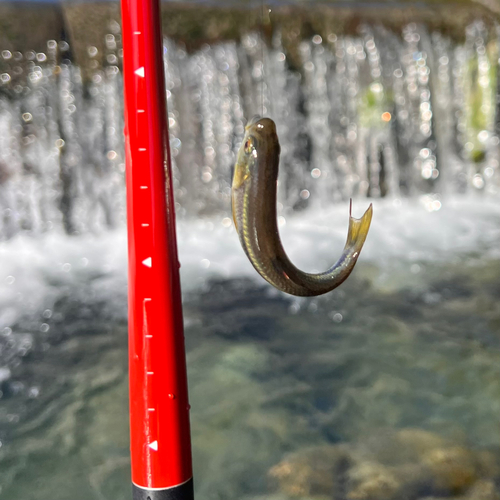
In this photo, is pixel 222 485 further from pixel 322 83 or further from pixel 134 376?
pixel 322 83

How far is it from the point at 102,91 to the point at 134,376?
645 cm

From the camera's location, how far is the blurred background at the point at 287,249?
113 inches

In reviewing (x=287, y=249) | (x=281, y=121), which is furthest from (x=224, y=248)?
(x=281, y=121)

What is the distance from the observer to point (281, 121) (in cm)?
818

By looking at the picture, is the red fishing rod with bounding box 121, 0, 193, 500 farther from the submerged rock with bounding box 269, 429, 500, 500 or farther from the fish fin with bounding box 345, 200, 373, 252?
the submerged rock with bounding box 269, 429, 500, 500

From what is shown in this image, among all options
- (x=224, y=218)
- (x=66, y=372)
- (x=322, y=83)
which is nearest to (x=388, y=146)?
(x=322, y=83)

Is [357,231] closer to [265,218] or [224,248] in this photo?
[265,218]

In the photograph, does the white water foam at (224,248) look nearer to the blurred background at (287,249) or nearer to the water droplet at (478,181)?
the blurred background at (287,249)

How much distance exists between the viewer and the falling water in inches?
283

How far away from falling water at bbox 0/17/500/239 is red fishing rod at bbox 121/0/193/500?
596cm

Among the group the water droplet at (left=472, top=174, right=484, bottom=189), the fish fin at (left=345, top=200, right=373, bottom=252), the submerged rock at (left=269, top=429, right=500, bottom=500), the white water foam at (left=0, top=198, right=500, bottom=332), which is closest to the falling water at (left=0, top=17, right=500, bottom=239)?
the water droplet at (left=472, top=174, right=484, bottom=189)

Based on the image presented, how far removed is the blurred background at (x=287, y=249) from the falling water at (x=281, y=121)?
0.09 feet

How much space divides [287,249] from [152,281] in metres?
5.34

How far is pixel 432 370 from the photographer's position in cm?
374
